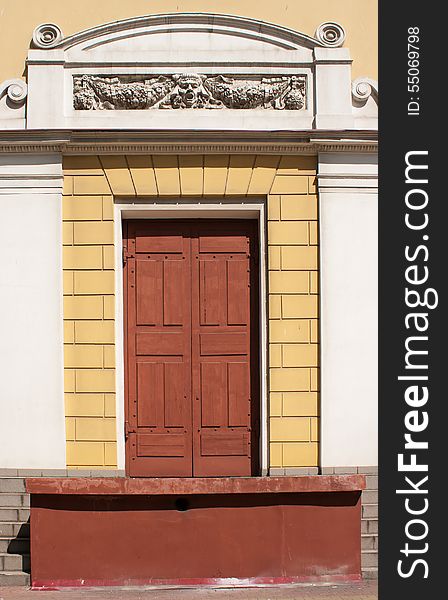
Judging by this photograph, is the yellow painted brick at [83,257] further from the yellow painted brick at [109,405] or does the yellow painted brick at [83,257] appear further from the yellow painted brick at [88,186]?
the yellow painted brick at [109,405]

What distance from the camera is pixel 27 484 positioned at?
798 centimetres

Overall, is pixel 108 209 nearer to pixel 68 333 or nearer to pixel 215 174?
pixel 215 174

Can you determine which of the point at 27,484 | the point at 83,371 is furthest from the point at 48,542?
the point at 83,371

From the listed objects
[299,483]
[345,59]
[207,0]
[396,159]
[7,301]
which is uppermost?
[207,0]

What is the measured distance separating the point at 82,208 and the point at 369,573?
4.93 m

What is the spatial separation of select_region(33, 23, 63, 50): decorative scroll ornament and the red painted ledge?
4.63 metres

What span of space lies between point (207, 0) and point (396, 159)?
2.98 m

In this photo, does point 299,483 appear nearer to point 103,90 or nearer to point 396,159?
point 396,159

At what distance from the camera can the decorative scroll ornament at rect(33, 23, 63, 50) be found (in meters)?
8.91

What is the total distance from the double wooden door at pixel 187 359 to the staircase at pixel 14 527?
124 centimetres

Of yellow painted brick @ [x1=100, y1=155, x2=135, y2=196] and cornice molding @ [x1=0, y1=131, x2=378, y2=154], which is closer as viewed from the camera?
cornice molding @ [x1=0, y1=131, x2=378, y2=154]

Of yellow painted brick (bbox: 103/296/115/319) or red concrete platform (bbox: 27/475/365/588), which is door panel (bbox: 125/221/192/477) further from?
red concrete platform (bbox: 27/475/365/588)

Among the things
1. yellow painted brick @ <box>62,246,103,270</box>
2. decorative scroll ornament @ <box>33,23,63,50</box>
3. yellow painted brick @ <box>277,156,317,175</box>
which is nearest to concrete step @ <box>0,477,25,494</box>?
yellow painted brick @ <box>62,246,103,270</box>

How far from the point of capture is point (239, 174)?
9000 mm
